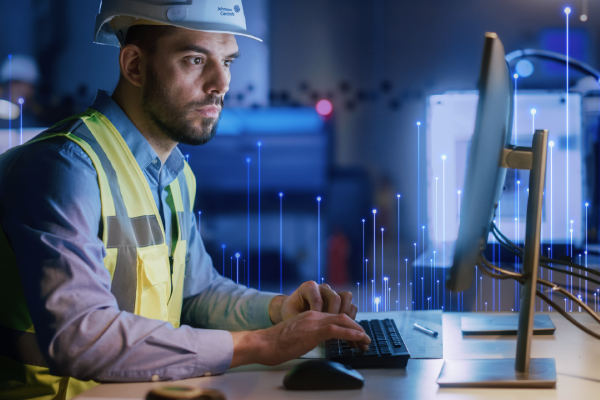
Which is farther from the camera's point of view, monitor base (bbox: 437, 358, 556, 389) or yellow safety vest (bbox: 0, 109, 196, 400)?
yellow safety vest (bbox: 0, 109, 196, 400)

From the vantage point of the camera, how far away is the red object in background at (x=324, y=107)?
5.62ft

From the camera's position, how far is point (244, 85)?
1737 mm

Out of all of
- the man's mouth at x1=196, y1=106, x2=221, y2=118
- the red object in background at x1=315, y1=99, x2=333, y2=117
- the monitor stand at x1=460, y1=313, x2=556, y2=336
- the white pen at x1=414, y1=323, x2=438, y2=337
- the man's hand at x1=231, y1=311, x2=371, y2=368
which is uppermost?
the red object in background at x1=315, y1=99, x2=333, y2=117

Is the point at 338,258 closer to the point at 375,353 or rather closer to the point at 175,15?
the point at 375,353

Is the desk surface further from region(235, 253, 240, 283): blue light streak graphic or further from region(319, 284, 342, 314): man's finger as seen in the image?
region(235, 253, 240, 283): blue light streak graphic

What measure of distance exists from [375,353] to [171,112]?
77cm

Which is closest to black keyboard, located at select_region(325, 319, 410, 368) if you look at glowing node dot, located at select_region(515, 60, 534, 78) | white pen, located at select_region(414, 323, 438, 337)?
white pen, located at select_region(414, 323, 438, 337)

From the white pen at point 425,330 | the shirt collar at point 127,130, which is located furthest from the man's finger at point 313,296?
the shirt collar at point 127,130

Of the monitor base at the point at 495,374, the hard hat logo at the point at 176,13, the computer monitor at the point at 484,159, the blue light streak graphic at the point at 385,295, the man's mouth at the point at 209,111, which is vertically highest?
the hard hat logo at the point at 176,13

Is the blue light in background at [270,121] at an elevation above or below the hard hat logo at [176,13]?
below

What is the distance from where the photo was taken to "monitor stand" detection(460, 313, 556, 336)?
3.86ft

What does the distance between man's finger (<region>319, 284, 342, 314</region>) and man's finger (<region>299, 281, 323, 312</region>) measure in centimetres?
2

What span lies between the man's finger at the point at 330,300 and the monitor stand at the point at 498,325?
32 cm

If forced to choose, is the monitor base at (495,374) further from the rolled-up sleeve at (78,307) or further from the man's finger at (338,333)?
the rolled-up sleeve at (78,307)
